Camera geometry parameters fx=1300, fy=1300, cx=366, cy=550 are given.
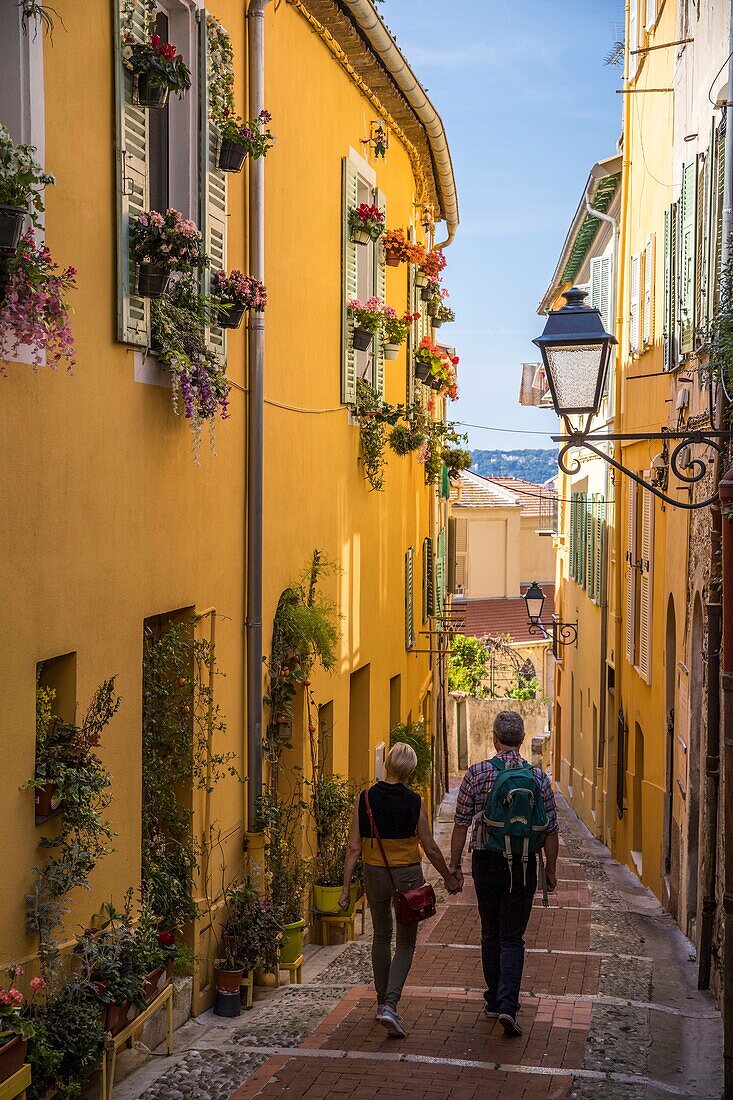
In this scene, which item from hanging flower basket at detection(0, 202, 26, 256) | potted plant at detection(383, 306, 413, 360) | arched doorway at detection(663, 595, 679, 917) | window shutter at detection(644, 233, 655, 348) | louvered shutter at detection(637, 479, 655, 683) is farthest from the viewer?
window shutter at detection(644, 233, 655, 348)

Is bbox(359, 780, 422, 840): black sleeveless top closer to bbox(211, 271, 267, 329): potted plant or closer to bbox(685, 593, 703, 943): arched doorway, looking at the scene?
bbox(211, 271, 267, 329): potted plant

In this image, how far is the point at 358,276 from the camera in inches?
518

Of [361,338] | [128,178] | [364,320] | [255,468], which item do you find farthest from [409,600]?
[128,178]

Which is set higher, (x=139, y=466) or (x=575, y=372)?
(x=575, y=372)

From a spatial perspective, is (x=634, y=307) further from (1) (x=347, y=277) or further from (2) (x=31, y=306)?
(2) (x=31, y=306)

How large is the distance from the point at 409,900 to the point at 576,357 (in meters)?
3.09

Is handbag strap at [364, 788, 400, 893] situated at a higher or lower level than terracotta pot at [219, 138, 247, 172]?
lower

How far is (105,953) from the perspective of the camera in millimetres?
5875

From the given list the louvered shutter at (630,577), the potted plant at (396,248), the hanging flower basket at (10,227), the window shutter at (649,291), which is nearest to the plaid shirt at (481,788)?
the hanging flower basket at (10,227)

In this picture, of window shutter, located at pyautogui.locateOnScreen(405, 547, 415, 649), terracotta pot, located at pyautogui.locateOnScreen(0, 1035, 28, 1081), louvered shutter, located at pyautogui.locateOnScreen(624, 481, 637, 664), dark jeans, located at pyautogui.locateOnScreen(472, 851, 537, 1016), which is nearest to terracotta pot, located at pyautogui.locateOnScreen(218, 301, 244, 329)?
dark jeans, located at pyautogui.locateOnScreen(472, 851, 537, 1016)

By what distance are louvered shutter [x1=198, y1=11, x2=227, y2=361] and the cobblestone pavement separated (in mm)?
3954

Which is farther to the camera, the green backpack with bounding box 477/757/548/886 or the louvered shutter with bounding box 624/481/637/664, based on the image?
the louvered shutter with bounding box 624/481/637/664

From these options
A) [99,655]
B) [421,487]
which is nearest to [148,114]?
[99,655]

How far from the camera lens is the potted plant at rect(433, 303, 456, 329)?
60.3 feet
